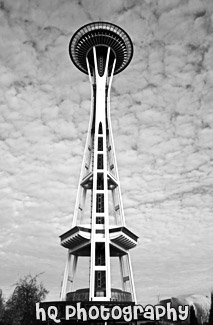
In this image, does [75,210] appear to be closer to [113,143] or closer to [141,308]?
[113,143]

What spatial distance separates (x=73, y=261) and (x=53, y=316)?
30.7m

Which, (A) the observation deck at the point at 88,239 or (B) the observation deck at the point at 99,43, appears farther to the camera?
(B) the observation deck at the point at 99,43

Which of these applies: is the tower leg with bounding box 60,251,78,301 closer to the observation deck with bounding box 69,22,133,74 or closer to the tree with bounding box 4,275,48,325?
the tree with bounding box 4,275,48,325

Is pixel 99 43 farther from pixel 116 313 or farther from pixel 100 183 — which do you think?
pixel 116 313

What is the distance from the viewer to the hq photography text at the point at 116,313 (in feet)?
127

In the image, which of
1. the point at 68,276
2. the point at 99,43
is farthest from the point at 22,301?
the point at 99,43

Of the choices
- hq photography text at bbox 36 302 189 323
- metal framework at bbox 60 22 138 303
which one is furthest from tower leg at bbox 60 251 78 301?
hq photography text at bbox 36 302 189 323

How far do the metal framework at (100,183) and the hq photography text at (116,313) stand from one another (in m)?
18.4

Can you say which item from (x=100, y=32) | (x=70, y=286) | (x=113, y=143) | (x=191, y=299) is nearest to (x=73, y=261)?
(x=70, y=286)

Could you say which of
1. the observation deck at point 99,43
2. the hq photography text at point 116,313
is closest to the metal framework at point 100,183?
the observation deck at point 99,43

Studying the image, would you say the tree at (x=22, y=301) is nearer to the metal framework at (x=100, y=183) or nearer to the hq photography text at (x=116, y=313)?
the metal framework at (x=100, y=183)

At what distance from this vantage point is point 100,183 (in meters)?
73.6

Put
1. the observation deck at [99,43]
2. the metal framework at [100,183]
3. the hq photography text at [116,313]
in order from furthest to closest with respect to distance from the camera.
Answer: the observation deck at [99,43]
the metal framework at [100,183]
the hq photography text at [116,313]

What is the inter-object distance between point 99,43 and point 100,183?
113 feet
